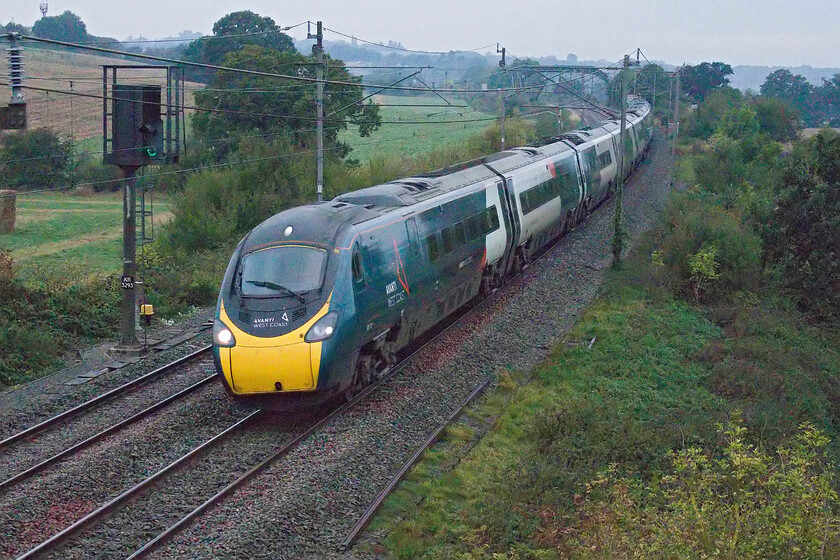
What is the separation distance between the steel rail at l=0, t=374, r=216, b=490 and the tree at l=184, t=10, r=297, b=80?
49.4 metres

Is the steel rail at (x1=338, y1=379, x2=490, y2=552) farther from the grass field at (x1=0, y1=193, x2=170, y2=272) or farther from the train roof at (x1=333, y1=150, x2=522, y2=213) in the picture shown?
the grass field at (x1=0, y1=193, x2=170, y2=272)

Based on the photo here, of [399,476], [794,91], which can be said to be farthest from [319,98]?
[794,91]

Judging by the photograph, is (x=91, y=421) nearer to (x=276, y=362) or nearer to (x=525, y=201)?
(x=276, y=362)

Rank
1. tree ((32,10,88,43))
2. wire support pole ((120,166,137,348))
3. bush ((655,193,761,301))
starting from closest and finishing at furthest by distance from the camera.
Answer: wire support pole ((120,166,137,348))
bush ((655,193,761,301))
tree ((32,10,88,43))

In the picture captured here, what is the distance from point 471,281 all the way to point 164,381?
24.4ft

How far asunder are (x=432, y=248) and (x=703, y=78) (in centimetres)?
10272

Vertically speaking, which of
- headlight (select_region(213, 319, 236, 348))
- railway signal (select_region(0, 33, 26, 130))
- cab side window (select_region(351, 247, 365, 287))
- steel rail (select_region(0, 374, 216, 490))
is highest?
railway signal (select_region(0, 33, 26, 130))

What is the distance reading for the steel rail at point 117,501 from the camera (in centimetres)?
980

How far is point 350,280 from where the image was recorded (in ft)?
45.9

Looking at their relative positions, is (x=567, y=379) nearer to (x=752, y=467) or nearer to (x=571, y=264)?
(x=752, y=467)

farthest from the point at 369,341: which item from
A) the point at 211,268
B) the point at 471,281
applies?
the point at 211,268

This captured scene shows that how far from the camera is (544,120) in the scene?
73.4 m

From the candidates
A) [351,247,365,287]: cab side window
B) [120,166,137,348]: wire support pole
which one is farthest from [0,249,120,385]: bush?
[351,247,365,287]: cab side window

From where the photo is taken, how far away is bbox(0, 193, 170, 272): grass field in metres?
33.3
